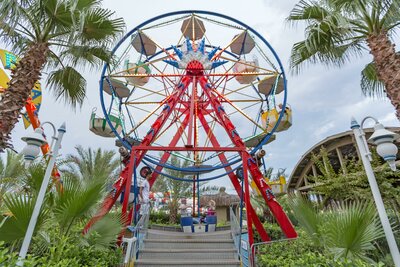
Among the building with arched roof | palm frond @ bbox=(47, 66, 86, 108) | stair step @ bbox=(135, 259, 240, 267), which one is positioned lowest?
stair step @ bbox=(135, 259, 240, 267)

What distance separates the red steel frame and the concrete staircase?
88 centimetres

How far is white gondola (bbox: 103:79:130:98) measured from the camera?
10048mm

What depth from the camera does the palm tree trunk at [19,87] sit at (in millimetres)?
4758

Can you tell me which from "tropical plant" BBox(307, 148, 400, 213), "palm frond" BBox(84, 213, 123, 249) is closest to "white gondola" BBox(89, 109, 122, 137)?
"palm frond" BBox(84, 213, 123, 249)

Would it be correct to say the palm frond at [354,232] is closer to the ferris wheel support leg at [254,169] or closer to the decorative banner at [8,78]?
the ferris wheel support leg at [254,169]

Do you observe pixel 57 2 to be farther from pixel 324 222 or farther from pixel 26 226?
pixel 324 222

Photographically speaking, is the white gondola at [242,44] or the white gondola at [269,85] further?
the white gondola at [242,44]

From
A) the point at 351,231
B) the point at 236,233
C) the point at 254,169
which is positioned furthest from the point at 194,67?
the point at 351,231

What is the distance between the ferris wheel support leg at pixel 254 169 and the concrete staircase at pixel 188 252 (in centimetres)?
147

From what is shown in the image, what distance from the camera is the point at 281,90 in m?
10.9

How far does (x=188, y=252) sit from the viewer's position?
671 centimetres

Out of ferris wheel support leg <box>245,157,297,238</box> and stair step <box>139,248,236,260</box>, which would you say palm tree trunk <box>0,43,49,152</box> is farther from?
ferris wheel support leg <box>245,157,297,238</box>

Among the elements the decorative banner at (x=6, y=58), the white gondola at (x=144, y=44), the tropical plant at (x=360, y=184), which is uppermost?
the white gondola at (x=144, y=44)

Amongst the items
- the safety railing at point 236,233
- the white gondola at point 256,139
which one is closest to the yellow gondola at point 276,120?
the white gondola at point 256,139
